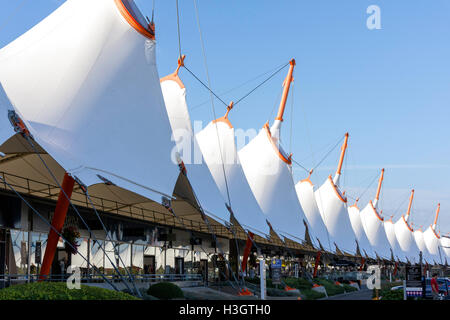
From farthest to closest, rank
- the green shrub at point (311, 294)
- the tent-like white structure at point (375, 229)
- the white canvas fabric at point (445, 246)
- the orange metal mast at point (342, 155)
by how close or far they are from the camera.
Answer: the white canvas fabric at point (445, 246) < the tent-like white structure at point (375, 229) < the orange metal mast at point (342, 155) < the green shrub at point (311, 294)

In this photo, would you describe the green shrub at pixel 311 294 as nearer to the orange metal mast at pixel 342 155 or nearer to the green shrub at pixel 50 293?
the green shrub at pixel 50 293

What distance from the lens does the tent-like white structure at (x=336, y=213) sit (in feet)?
179

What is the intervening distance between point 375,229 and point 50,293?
235ft

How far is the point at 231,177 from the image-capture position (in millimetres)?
32406

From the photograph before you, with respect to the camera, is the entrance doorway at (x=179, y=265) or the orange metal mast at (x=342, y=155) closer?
the entrance doorway at (x=179, y=265)

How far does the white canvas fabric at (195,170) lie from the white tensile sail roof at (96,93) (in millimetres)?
4875

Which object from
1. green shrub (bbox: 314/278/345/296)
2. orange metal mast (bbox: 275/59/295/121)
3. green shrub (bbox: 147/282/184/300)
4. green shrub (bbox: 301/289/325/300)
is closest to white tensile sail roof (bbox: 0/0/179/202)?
green shrub (bbox: 147/282/184/300)

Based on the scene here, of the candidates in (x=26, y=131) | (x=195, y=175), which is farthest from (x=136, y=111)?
(x=195, y=175)

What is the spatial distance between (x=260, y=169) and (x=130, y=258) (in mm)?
12053

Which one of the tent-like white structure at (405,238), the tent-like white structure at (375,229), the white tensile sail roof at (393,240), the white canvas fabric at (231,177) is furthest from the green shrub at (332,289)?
the tent-like white structure at (405,238)

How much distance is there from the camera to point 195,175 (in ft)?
82.8

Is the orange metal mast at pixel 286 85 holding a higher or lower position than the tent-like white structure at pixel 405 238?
higher

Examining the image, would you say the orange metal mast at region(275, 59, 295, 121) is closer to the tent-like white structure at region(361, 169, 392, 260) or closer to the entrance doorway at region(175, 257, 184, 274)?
the entrance doorway at region(175, 257, 184, 274)
